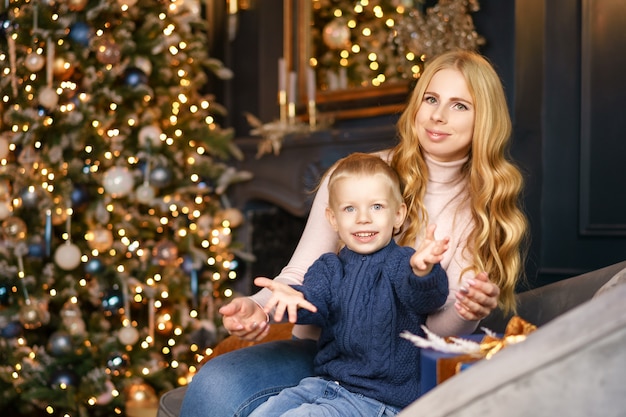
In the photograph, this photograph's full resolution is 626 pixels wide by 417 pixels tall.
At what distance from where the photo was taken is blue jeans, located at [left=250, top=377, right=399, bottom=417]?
5.64 ft

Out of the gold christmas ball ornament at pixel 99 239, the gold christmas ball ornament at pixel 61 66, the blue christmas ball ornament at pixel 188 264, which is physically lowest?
the blue christmas ball ornament at pixel 188 264

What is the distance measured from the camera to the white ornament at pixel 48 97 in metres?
3.57

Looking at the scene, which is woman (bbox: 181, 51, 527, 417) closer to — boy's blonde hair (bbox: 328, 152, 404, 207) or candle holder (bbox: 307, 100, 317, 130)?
boy's blonde hair (bbox: 328, 152, 404, 207)

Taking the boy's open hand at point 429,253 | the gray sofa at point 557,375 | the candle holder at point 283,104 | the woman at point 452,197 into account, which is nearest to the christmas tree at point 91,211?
the candle holder at point 283,104

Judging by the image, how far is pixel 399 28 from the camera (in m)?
3.51

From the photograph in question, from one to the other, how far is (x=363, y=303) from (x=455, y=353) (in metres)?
0.50

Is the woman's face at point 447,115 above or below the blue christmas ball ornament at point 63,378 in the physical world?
above

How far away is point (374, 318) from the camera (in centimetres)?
186

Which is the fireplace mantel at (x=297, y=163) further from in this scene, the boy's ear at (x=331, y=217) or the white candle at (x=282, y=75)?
the boy's ear at (x=331, y=217)

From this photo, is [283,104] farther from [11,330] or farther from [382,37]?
[11,330]

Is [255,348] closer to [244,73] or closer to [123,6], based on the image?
[123,6]

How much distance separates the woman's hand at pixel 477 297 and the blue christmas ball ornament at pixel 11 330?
245cm

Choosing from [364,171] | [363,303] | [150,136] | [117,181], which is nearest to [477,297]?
[363,303]

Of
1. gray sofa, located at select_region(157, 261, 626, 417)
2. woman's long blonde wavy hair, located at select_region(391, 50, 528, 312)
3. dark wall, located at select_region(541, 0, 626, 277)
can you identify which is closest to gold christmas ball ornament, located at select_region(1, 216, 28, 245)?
woman's long blonde wavy hair, located at select_region(391, 50, 528, 312)
